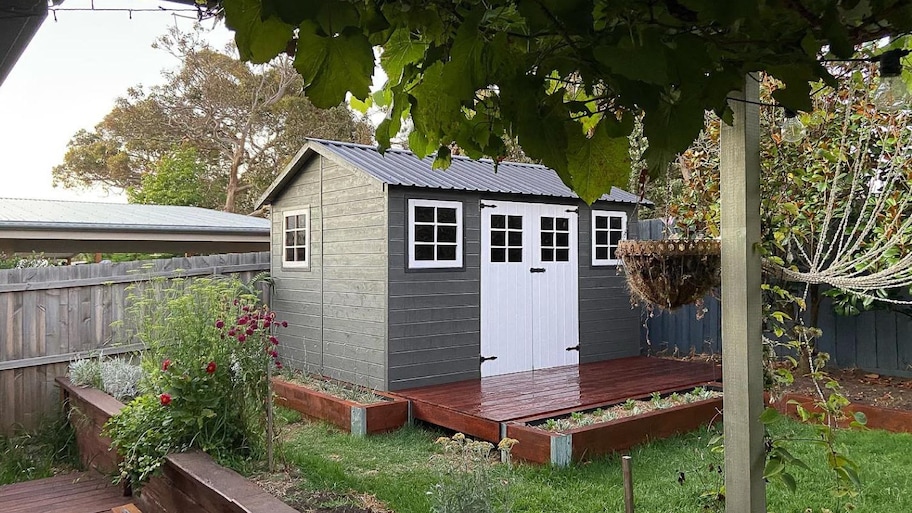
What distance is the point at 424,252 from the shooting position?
19.5 feet

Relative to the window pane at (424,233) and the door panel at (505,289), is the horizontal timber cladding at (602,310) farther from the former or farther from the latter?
the window pane at (424,233)

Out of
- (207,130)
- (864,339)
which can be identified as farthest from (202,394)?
(207,130)

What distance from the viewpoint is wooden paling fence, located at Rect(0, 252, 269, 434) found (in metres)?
5.46

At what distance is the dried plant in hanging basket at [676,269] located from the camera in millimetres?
2578

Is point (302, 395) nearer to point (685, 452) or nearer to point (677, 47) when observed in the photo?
point (685, 452)

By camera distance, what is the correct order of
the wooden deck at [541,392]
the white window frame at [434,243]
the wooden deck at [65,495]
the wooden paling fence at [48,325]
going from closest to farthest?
the wooden deck at [65,495] → the wooden deck at [541,392] → the wooden paling fence at [48,325] → the white window frame at [434,243]

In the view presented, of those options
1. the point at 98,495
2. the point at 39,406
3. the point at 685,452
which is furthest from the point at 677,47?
the point at 39,406

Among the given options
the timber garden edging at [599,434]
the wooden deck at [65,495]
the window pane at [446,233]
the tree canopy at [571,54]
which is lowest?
the wooden deck at [65,495]

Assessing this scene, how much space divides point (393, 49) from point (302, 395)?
5292mm

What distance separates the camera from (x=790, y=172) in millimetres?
2609

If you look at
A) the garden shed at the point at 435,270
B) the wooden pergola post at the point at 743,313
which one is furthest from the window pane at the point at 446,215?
the wooden pergola post at the point at 743,313

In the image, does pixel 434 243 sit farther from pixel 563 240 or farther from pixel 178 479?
pixel 178 479

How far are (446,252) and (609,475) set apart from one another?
2.73 metres

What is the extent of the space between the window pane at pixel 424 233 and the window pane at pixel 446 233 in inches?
3.1
